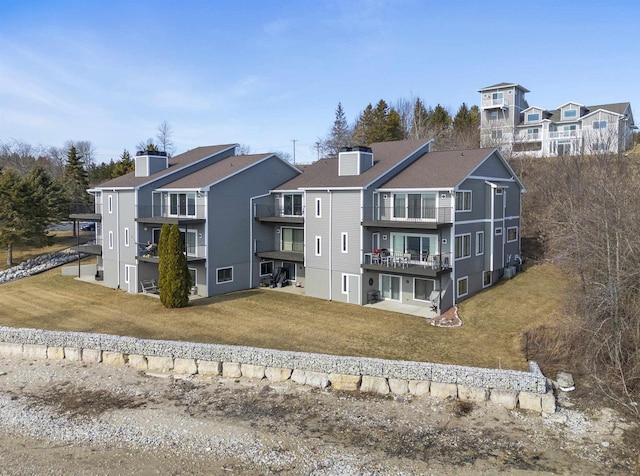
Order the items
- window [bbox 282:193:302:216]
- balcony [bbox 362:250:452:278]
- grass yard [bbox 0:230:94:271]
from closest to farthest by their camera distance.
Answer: balcony [bbox 362:250:452:278] → window [bbox 282:193:302:216] → grass yard [bbox 0:230:94:271]

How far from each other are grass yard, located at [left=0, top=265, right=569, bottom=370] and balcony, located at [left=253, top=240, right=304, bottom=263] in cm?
227

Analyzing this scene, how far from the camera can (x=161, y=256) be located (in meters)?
26.1

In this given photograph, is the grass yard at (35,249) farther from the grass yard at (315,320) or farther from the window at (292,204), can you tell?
the window at (292,204)

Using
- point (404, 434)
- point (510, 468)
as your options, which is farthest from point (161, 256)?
point (510, 468)

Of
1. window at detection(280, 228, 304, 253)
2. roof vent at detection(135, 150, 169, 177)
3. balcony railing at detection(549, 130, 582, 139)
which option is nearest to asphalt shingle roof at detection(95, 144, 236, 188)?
roof vent at detection(135, 150, 169, 177)

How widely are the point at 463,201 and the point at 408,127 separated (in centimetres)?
3981

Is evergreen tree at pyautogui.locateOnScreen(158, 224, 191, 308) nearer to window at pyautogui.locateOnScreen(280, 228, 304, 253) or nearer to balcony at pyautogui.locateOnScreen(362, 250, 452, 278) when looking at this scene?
window at pyautogui.locateOnScreen(280, 228, 304, 253)

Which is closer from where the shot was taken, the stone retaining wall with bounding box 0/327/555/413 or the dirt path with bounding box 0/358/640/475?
the dirt path with bounding box 0/358/640/475

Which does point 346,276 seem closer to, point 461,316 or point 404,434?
point 461,316

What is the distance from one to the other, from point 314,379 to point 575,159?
30115 mm

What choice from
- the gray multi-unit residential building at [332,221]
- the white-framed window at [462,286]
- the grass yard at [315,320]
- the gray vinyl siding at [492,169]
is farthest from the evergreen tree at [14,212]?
the gray vinyl siding at [492,169]

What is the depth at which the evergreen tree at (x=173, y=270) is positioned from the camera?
84.3 feet

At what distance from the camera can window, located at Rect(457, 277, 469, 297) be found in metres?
25.5

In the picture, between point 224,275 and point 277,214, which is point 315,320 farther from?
point 277,214
